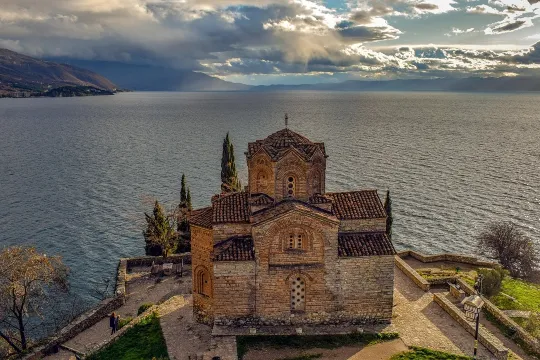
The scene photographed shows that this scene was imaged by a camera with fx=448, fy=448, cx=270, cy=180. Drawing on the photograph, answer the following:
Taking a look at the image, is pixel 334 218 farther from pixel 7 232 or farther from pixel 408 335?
pixel 7 232

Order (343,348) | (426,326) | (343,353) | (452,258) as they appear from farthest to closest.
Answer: (452,258) → (426,326) → (343,348) → (343,353)

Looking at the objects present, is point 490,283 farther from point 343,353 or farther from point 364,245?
point 343,353

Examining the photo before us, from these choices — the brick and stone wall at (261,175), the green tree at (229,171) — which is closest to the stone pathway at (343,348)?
the brick and stone wall at (261,175)

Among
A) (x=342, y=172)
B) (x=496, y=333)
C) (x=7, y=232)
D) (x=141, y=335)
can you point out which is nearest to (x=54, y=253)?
(x=7, y=232)

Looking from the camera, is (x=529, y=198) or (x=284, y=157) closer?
(x=284, y=157)

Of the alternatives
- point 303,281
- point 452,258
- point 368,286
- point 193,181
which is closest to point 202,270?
point 303,281

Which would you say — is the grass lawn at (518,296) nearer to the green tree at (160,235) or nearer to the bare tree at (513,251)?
the bare tree at (513,251)
